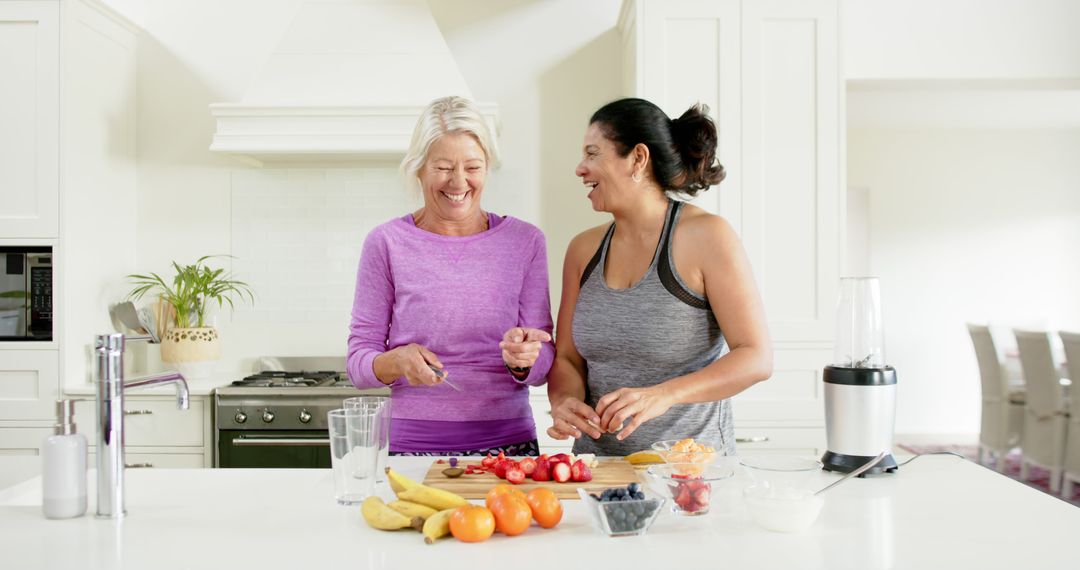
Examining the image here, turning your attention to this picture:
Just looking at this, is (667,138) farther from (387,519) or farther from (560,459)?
(387,519)

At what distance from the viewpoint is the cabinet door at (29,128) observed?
3322 mm

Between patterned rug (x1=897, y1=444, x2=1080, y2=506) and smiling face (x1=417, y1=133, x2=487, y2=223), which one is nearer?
smiling face (x1=417, y1=133, x2=487, y2=223)

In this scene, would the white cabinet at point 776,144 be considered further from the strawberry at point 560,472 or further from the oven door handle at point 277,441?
the strawberry at point 560,472

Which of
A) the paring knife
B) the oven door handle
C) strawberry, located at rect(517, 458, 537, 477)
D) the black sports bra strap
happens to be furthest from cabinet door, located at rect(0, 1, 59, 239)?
strawberry, located at rect(517, 458, 537, 477)

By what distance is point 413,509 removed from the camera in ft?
4.26

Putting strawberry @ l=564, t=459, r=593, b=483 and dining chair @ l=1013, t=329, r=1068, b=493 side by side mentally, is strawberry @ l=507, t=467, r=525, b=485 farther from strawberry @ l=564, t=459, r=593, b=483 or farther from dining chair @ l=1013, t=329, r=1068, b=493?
dining chair @ l=1013, t=329, r=1068, b=493

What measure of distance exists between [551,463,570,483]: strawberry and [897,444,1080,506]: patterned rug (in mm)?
3573

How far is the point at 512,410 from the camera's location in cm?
198

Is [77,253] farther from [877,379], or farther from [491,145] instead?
[877,379]

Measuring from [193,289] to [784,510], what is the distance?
3.12 meters

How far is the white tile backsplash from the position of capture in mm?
3945

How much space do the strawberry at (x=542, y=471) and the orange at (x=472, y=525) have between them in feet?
0.97

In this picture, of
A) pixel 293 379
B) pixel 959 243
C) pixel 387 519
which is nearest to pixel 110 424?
pixel 387 519

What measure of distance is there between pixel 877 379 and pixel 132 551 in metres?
1.33
